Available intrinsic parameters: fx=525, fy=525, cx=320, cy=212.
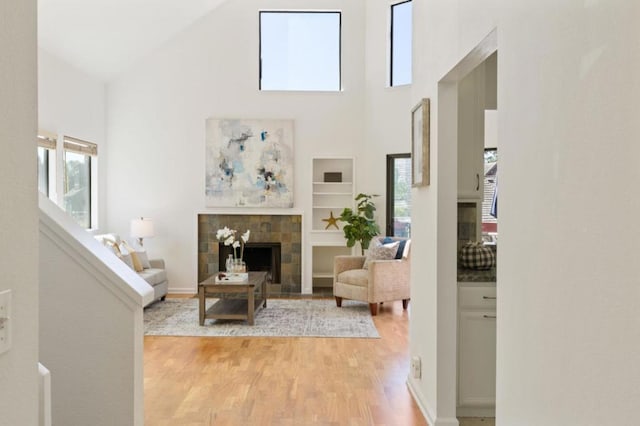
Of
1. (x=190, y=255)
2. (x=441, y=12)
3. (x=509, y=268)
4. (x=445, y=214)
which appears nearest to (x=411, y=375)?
(x=445, y=214)

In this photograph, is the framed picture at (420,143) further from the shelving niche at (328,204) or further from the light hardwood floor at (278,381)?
the shelving niche at (328,204)

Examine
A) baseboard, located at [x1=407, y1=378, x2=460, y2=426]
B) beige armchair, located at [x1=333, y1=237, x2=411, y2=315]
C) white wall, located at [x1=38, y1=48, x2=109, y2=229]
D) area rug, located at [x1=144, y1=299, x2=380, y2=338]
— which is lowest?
area rug, located at [x1=144, y1=299, x2=380, y2=338]

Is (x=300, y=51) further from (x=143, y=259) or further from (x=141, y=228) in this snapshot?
(x=143, y=259)

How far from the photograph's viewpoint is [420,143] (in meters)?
3.45

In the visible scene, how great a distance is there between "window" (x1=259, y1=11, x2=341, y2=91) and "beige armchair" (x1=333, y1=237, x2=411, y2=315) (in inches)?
117

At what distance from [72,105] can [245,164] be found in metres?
2.43

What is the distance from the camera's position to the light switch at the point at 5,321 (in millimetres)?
996

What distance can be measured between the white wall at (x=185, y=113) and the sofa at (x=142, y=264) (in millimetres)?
578

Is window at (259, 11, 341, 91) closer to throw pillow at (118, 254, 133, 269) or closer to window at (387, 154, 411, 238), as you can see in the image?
window at (387, 154, 411, 238)

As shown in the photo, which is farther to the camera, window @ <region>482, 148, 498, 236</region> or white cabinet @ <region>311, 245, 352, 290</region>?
white cabinet @ <region>311, 245, 352, 290</region>

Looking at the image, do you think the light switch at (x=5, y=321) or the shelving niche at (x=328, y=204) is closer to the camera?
the light switch at (x=5, y=321)

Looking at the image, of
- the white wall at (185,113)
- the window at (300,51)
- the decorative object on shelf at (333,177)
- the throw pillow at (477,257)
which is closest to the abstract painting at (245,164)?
the white wall at (185,113)

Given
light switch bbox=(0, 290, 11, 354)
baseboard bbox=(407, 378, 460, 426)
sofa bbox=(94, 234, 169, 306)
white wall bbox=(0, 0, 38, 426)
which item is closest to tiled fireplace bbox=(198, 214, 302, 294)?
sofa bbox=(94, 234, 169, 306)

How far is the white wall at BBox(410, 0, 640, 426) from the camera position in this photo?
1174 millimetres
